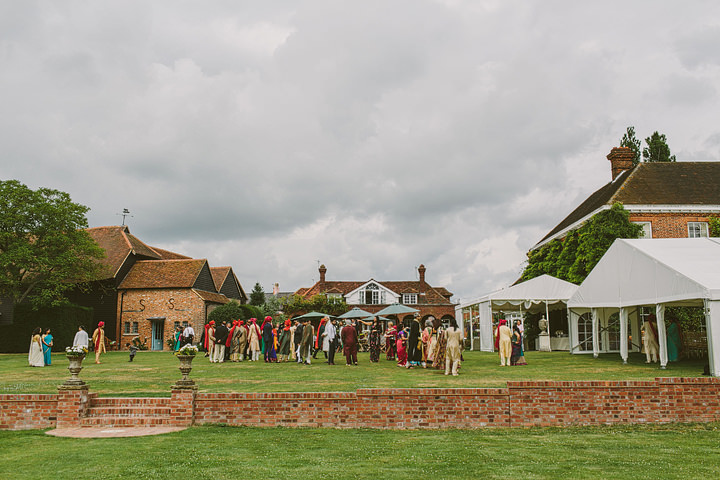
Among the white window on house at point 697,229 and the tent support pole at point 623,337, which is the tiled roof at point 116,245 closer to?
the tent support pole at point 623,337

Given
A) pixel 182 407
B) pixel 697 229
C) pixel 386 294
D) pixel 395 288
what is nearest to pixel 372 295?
pixel 386 294

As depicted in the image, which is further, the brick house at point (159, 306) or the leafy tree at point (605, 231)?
the brick house at point (159, 306)

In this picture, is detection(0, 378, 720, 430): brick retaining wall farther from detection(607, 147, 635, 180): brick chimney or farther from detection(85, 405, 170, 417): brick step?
detection(607, 147, 635, 180): brick chimney

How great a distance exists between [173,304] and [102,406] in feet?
102

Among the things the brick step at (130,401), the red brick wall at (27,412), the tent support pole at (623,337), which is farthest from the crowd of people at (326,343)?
the red brick wall at (27,412)

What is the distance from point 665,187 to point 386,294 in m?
31.2

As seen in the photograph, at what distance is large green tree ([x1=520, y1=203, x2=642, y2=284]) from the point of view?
92.9 feet

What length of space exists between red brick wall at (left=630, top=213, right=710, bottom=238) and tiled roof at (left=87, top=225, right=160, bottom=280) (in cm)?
3317

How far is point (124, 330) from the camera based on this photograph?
127ft

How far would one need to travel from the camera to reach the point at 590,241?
94.6ft

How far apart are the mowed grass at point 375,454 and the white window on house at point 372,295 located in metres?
48.7

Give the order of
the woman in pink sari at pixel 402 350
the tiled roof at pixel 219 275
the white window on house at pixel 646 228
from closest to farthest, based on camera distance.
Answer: the woman in pink sari at pixel 402 350
the white window on house at pixel 646 228
the tiled roof at pixel 219 275

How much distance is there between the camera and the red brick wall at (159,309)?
38.4 m

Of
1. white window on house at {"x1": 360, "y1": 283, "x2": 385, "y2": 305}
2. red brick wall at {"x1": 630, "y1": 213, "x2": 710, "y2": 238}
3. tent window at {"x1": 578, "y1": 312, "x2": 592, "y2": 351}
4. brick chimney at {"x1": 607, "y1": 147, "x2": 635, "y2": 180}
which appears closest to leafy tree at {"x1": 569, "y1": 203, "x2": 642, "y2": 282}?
red brick wall at {"x1": 630, "y1": 213, "x2": 710, "y2": 238}
